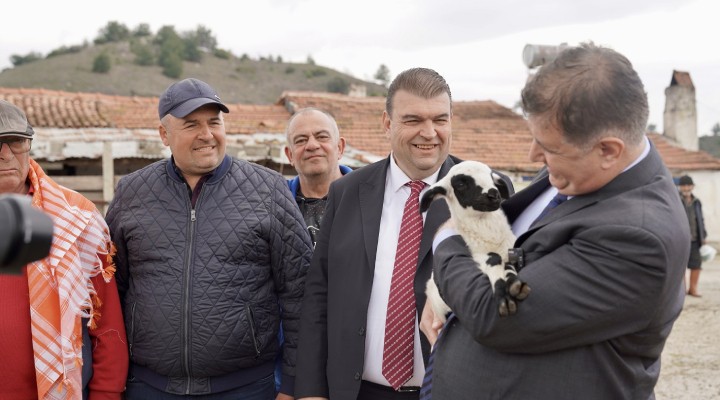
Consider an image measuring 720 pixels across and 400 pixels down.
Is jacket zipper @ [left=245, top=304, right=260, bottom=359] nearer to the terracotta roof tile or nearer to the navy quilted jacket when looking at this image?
the navy quilted jacket

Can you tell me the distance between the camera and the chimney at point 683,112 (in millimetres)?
21656

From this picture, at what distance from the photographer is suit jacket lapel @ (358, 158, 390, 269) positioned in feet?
9.23

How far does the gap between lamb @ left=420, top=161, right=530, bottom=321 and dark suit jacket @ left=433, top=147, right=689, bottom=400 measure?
0.40ft

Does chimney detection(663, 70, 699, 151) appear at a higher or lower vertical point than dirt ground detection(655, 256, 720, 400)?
higher

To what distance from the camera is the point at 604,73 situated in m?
1.65

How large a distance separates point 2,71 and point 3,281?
69836mm

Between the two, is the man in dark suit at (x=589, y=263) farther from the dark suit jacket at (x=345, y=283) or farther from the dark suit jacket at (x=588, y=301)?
the dark suit jacket at (x=345, y=283)

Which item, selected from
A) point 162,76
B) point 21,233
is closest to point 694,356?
point 21,233

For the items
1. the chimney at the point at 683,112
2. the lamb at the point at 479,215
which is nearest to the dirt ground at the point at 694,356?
the lamb at the point at 479,215

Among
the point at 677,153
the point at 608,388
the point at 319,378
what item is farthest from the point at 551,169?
the point at 677,153

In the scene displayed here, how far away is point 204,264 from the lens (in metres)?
2.90

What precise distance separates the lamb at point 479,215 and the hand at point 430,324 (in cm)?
5

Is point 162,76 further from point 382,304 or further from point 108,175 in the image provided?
point 382,304


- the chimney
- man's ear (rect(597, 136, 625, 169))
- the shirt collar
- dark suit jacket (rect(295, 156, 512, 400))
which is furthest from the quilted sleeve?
the chimney
